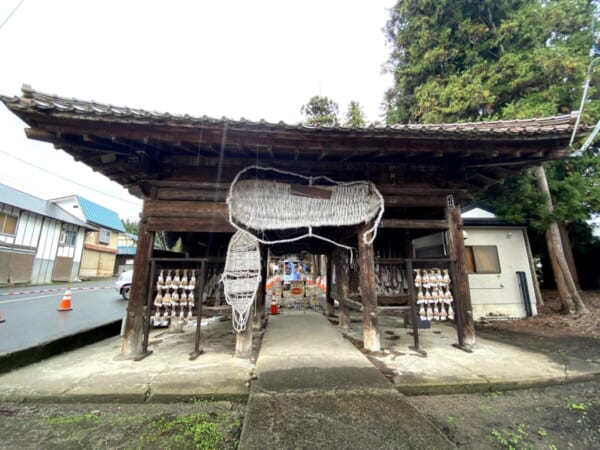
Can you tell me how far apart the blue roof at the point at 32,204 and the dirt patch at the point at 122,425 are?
58.2 ft

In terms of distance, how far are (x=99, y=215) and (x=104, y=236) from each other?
207cm

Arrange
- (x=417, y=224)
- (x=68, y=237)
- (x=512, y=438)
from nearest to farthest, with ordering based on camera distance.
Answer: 1. (x=512, y=438)
2. (x=417, y=224)
3. (x=68, y=237)

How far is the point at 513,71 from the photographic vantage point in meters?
7.47

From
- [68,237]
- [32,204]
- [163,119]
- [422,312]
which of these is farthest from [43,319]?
[68,237]

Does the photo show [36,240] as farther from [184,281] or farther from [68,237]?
[184,281]

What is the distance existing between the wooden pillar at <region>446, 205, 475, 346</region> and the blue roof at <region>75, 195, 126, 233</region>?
87.3ft

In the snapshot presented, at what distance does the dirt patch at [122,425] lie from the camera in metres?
2.01

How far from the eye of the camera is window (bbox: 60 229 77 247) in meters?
17.5

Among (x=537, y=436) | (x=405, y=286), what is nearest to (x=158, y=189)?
(x=405, y=286)

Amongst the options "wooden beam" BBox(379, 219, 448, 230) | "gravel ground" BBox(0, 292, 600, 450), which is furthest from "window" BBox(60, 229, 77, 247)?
"wooden beam" BBox(379, 219, 448, 230)

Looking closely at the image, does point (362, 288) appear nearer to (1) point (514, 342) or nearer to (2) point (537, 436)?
(2) point (537, 436)

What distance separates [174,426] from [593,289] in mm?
16103

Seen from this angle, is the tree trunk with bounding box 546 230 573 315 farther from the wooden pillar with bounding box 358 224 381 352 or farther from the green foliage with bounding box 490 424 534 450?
the green foliage with bounding box 490 424 534 450

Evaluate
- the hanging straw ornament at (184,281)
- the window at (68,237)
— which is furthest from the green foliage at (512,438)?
the window at (68,237)
